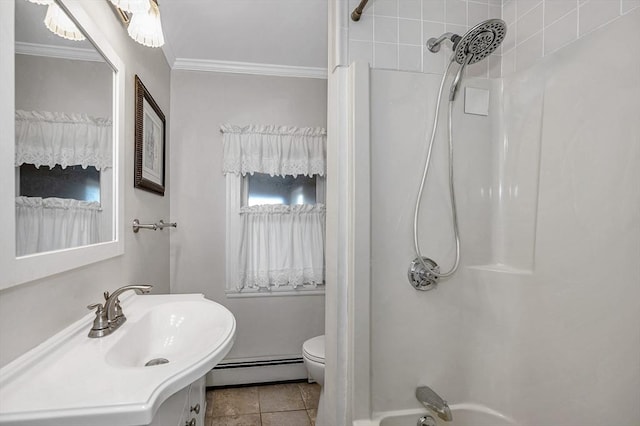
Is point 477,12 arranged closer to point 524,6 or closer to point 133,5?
point 524,6

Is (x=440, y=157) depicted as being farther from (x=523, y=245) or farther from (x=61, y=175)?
(x=61, y=175)

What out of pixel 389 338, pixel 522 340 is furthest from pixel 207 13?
pixel 522 340

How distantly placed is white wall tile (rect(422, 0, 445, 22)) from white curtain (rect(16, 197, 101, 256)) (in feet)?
4.85

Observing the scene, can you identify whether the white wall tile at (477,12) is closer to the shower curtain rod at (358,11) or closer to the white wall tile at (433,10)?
the white wall tile at (433,10)

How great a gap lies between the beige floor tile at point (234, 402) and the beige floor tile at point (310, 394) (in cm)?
33

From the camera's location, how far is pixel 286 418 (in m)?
1.98

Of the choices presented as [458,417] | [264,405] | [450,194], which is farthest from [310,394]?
[450,194]

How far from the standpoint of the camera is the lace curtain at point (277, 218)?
2.33 metres

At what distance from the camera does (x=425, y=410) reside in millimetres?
1250

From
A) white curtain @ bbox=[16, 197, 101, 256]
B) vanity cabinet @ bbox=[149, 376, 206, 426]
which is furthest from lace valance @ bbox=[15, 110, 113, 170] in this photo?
vanity cabinet @ bbox=[149, 376, 206, 426]

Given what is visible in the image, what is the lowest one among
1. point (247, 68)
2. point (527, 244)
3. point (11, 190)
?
point (527, 244)

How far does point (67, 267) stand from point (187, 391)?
564 millimetres

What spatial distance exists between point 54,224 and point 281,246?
1596 mm

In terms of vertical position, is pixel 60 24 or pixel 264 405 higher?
pixel 60 24
